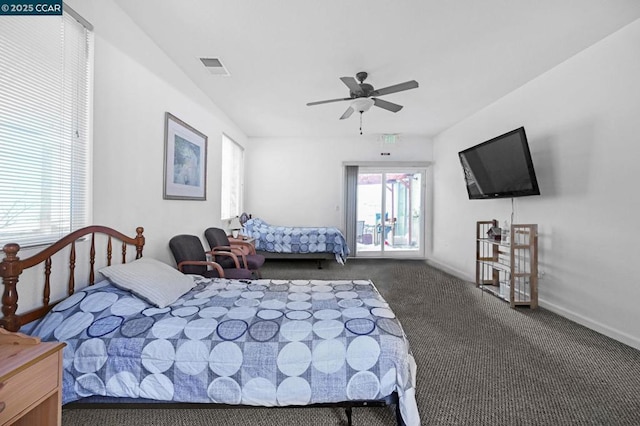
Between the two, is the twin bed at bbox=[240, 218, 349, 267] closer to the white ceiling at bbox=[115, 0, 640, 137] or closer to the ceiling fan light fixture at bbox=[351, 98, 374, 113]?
the white ceiling at bbox=[115, 0, 640, 137]

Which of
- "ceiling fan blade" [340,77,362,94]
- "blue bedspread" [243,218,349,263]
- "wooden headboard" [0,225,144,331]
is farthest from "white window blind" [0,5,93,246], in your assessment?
"blue bedspread" [243,218,349,263]

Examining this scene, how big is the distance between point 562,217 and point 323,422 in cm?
325

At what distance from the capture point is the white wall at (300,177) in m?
6.33

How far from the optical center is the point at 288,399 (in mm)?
1372

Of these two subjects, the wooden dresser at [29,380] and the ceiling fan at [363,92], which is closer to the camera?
the wooden dresser at [29,380]

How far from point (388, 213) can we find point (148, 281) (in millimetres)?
5361

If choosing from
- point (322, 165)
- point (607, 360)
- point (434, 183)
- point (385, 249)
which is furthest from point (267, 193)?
point (607, 360)

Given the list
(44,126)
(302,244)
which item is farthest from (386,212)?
(44,126)

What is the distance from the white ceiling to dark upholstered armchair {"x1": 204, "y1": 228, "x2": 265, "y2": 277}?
6.51 feet

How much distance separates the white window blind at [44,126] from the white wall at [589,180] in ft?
14.2

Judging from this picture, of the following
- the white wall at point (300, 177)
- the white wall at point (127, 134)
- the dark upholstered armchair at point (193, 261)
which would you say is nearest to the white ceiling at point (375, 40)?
the white wall at point (127, 134)

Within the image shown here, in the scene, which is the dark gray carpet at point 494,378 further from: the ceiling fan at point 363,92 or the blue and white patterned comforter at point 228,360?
the ceiling fan at point 363,92

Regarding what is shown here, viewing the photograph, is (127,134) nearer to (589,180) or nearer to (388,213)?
(589,180)

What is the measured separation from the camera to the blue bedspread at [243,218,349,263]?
5324mm
